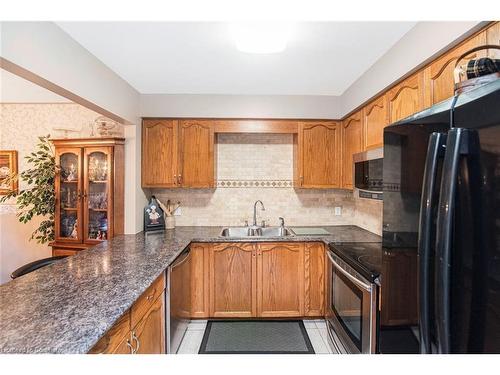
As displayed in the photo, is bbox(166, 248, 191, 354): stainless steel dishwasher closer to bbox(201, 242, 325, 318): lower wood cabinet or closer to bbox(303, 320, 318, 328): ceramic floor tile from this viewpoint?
bbox(201, 242, 325, 318): lower wood cabinet

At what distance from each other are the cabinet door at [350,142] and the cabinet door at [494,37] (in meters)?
1.31

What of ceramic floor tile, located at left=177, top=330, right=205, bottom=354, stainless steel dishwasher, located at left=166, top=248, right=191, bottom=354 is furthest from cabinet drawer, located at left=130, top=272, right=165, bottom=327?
ceramic floor tile, located at left=177, top=330, right=205, bottom=354

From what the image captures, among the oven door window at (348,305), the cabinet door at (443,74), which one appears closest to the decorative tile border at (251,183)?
the oven door window at (348,305)

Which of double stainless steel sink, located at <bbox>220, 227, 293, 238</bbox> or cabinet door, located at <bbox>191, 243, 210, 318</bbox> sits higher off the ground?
double stainless steel sink, located at <bbox>220, 227, 293, 238</bbox>

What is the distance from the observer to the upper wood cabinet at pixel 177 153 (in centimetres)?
285

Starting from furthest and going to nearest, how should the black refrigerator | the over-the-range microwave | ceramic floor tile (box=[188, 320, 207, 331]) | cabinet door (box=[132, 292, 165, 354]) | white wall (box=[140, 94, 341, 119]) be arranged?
white wall (box=[140, 94, 341, 119]), ceramic floor tile (box=[188, 320, 207, 331]), the over-the-range microwave, cabinet door (box=[132, 292, 165, 354]), the black refrigerator

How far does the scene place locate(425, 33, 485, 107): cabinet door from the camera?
1.28 m

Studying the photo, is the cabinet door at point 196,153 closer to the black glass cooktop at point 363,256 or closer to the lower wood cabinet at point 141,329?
the lower wood cabinet at point 141,329

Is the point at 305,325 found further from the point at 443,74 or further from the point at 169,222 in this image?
the point at 443,74

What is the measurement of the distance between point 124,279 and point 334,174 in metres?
2.30

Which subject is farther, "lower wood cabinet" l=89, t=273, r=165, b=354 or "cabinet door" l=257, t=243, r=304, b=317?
"cabinet door" l=257, t=243, r=304, b=317

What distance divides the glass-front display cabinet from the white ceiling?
77 centimetres
